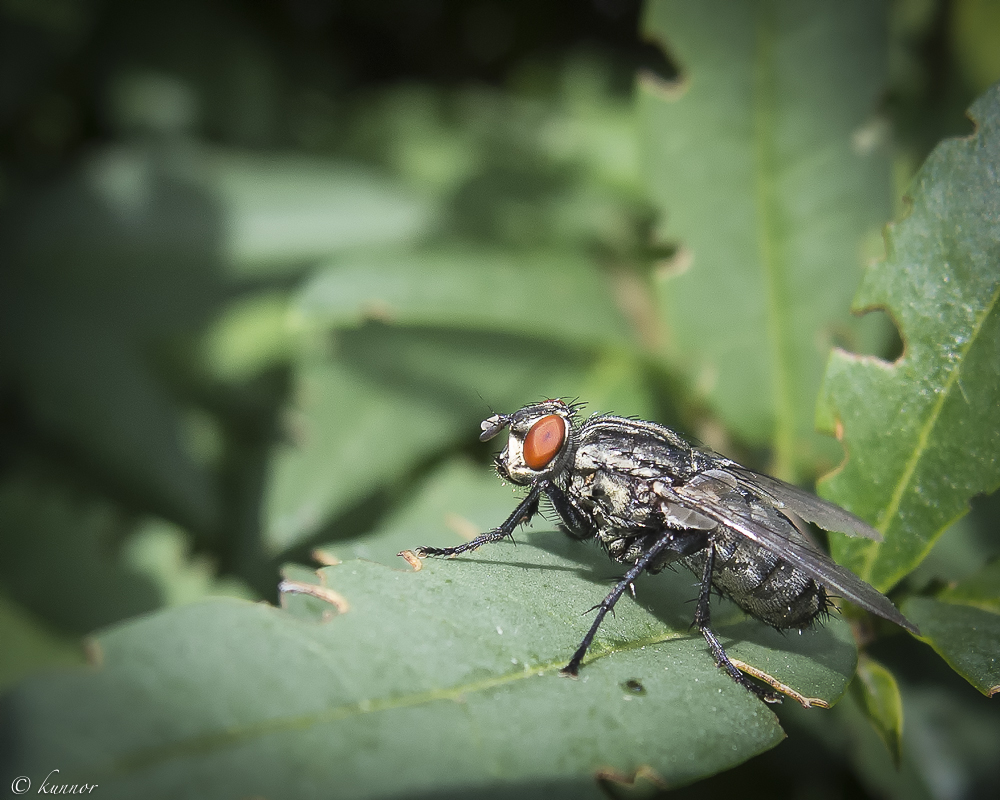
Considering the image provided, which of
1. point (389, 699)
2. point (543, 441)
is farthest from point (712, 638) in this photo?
point (389, 699)

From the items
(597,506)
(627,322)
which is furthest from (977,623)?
(627,322)

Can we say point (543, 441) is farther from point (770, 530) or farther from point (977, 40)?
point (977, 40)

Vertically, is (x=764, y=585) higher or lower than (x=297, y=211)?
lower

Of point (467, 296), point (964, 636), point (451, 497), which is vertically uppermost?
point (467, 296)

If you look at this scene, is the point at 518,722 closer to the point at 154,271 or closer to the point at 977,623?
the point at 977,623

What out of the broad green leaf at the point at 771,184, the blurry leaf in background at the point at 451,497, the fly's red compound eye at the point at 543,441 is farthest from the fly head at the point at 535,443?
the broad green leaf at the point at 771,184

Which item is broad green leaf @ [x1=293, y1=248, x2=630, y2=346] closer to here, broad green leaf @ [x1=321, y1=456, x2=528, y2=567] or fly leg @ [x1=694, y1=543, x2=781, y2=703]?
broad green leaf @ [x1=321, y1=456, x2=528, y2=567]

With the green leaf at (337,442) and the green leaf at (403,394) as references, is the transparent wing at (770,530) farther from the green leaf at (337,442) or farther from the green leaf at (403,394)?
the green leaf at (337,442)
